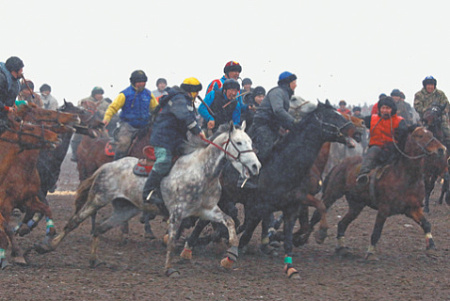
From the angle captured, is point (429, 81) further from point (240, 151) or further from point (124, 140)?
point (240, 151)

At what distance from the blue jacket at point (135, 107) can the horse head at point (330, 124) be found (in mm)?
3884

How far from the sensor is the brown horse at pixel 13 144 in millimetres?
9375

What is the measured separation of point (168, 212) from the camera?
31.6 ft

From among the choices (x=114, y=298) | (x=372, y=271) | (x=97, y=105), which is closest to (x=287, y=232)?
(x=372, y=271)

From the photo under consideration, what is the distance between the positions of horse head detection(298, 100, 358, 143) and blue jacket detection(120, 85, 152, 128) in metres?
3.88

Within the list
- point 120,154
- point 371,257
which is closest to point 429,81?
point 371,257

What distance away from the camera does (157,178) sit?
927cm

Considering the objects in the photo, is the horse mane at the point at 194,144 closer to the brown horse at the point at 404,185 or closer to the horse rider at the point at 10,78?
the brown horse at the point at 404,185

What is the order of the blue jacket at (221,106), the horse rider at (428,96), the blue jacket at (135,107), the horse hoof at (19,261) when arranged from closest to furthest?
the horse hoof at (19,261), the blue jacket at (221,106), the blue jacket at (135,107), the horse rider at (428,96)

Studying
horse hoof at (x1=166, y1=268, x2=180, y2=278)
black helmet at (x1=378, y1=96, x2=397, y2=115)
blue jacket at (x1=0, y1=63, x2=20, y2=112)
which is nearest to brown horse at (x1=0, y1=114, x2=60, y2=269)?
blue jacket at (x1=0, y1=63, x2=20, y2=112)

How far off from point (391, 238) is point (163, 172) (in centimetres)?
570

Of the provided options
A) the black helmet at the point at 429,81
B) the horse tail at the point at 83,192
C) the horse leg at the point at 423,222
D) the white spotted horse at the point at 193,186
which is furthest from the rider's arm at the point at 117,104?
the black helmet at the point at 429,81

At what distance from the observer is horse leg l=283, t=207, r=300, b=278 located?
903cm

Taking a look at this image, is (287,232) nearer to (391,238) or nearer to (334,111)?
(334,111)
